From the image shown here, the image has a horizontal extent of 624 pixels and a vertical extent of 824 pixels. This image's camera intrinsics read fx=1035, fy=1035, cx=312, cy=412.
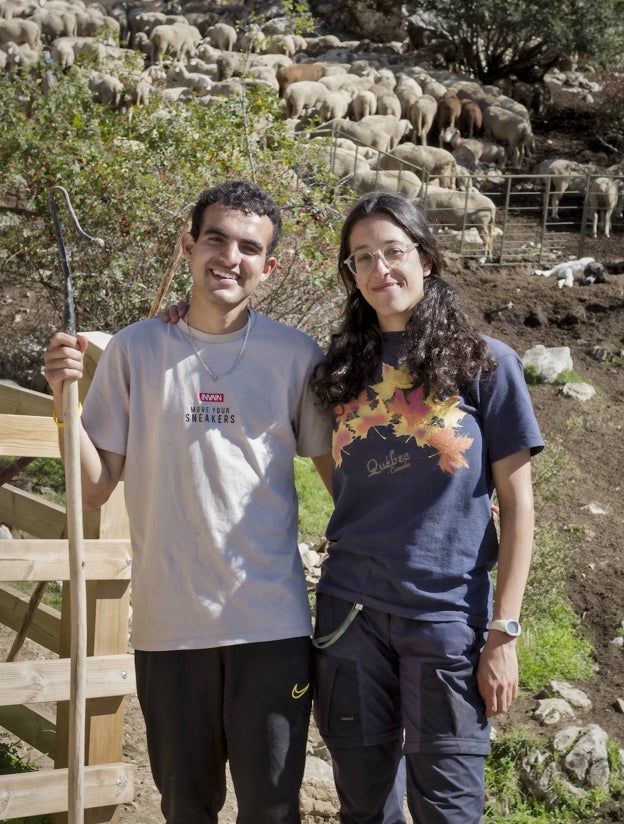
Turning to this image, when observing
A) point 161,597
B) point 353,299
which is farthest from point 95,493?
point 353,299

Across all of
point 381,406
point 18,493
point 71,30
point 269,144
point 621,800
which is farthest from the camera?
point 71,30

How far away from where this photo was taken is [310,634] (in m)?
2.64

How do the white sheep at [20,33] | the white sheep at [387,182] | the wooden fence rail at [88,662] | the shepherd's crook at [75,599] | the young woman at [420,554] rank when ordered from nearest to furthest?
the shepherd's crook at [75,599] < the young woman at [420,554] < the wooden fence rail at [88,662] < the white sheep at [387,182] < the white sheep at [20,33]

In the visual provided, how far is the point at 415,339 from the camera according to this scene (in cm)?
263

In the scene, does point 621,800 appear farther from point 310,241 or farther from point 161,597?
point 310,241

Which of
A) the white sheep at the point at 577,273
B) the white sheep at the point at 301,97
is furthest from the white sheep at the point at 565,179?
the white sheep at the point at 301,97

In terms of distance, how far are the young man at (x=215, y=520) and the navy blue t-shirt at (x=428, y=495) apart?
0.65ft

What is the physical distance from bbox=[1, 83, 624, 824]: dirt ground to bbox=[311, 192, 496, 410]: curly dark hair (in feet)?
0.51

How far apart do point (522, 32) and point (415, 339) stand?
1124 inches

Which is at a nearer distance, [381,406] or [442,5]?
[381,406]

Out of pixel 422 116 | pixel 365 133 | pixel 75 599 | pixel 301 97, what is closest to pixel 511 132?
pixel 422 116

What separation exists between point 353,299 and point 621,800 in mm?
2807

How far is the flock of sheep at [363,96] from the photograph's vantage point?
675 inches

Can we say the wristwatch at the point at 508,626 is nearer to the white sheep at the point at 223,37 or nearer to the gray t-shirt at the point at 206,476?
the gray t-shirt at the point at 206,476
